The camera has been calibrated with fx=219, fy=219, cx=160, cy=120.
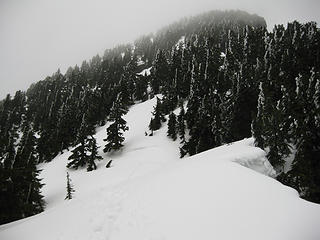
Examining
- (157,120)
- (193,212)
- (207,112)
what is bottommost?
(157,120)

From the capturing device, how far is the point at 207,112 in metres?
42.0

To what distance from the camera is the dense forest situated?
23859 millimetres

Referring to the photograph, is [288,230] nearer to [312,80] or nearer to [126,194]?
[126,194]

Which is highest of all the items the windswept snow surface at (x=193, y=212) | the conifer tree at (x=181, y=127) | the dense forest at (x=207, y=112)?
the windswept snow surface at (x=193, y=212)

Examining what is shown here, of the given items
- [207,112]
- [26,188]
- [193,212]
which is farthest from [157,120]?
[193,212]

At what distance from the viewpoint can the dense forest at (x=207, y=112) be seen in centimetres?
2386

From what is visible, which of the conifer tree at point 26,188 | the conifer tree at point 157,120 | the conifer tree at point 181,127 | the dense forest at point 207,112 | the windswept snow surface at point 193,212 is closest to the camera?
the windswept snow surface at point 193,212

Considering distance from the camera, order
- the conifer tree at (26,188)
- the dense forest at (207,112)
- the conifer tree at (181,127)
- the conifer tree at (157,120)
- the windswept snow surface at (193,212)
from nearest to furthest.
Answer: the windswept snow surface at (193,212) → the conifer tree at (26,188) → the dense forest at (207,112) → the conifer tree at (181,127) → the conifer tree at (157,120)

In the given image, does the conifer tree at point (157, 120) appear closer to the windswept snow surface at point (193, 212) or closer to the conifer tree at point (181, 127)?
the conifer tree at point (181, 127)

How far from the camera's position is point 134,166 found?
33.9m

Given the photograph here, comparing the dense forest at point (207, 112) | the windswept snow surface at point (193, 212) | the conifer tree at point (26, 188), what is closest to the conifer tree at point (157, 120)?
the dense forest at point (207, 112)

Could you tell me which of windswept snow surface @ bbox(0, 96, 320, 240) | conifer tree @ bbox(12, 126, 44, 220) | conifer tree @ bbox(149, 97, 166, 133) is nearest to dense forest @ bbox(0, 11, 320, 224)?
conifer tree @ bbox(149, 97, 166, 133)

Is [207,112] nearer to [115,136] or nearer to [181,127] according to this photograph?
[181,127]

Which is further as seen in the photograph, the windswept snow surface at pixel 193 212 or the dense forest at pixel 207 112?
the dense forest at pixel 207 112
